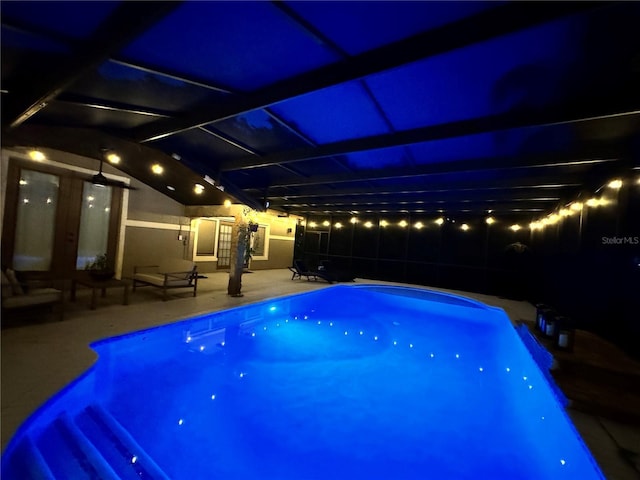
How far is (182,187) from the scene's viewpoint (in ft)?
24.1

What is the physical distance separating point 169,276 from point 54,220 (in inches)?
108

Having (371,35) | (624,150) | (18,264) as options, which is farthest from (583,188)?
(18,264)

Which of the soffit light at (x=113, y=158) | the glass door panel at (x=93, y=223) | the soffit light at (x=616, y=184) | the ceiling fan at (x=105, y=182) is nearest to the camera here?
the soffit light at (x=616, y=184)

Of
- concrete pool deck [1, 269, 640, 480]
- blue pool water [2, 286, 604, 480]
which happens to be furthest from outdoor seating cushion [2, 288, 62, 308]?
blue pool water [2, 286, 604, 480]

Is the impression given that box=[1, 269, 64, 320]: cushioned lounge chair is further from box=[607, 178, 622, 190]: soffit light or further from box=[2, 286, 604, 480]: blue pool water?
box=[607, 178, 622, 190]: soffit light

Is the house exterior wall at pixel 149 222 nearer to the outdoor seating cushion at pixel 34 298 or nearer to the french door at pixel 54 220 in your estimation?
the french door at pixel 54 220

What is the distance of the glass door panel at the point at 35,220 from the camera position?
5.59 metres

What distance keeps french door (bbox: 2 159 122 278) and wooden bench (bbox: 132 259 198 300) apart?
3.51 ft

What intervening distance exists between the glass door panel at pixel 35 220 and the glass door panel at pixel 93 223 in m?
0.53

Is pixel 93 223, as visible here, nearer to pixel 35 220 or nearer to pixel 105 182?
pixel 35 220

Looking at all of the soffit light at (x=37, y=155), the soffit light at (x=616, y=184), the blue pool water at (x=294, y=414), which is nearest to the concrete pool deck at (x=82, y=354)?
the blue pool water at (x=294, y=414)

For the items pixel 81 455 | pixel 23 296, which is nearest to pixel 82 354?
pixel 81 455

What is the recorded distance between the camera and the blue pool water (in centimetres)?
229

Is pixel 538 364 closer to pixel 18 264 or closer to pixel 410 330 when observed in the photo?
pixel 410 330
